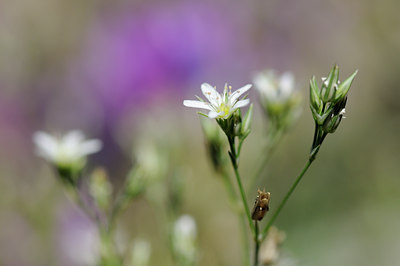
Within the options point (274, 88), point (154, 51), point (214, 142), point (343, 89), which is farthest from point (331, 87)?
point (154, 51)

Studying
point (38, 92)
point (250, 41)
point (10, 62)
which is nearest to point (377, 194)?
point (250, 41)

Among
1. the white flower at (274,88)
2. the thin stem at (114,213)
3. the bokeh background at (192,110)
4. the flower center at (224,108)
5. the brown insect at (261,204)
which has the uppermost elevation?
the bokeh background at (192,110)

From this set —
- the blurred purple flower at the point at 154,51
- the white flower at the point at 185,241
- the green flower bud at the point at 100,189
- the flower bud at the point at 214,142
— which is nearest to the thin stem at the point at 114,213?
the green flower bud at the point at 100,189

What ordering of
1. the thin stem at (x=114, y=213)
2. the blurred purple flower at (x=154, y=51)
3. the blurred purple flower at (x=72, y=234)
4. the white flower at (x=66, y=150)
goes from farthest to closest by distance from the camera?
the blurred purple flower at (x=154, y=51)
the blurred purple flower at (x=72, y=234)
the white flower at (x=66, y=150)
the thin stem at (x=114, y=213)

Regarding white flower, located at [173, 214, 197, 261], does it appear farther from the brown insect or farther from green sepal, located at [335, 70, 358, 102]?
green sepal, located at [335, 70, 358, 102]

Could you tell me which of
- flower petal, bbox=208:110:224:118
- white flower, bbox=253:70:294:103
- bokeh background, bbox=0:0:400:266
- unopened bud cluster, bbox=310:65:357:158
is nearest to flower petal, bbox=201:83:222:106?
flower petal, bbox=208:110:224:118

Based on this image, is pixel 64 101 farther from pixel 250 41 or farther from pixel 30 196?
pixel 250 41

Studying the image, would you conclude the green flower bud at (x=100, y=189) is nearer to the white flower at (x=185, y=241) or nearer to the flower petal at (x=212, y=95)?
the white flower at (x=185, y=241)
